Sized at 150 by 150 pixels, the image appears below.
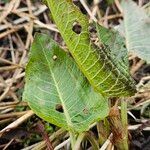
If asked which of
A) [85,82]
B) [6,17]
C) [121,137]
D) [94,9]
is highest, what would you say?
[6,17]

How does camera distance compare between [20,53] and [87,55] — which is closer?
[87,55]

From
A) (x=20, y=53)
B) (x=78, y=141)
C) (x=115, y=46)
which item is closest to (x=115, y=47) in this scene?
(x=115, y=46)

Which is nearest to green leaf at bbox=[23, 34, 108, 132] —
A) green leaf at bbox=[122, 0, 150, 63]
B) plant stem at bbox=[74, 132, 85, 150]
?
plant stem at bbox=[74, 132, 85, 150]

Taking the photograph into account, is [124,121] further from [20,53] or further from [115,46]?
[20,53]

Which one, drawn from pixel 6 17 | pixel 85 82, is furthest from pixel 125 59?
pixel 6 17

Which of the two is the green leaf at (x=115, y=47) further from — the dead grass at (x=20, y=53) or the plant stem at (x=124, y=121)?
the dead grass at (x=20, y=53)

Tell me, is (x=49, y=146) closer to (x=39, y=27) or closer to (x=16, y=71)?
(x=16, y=71)
